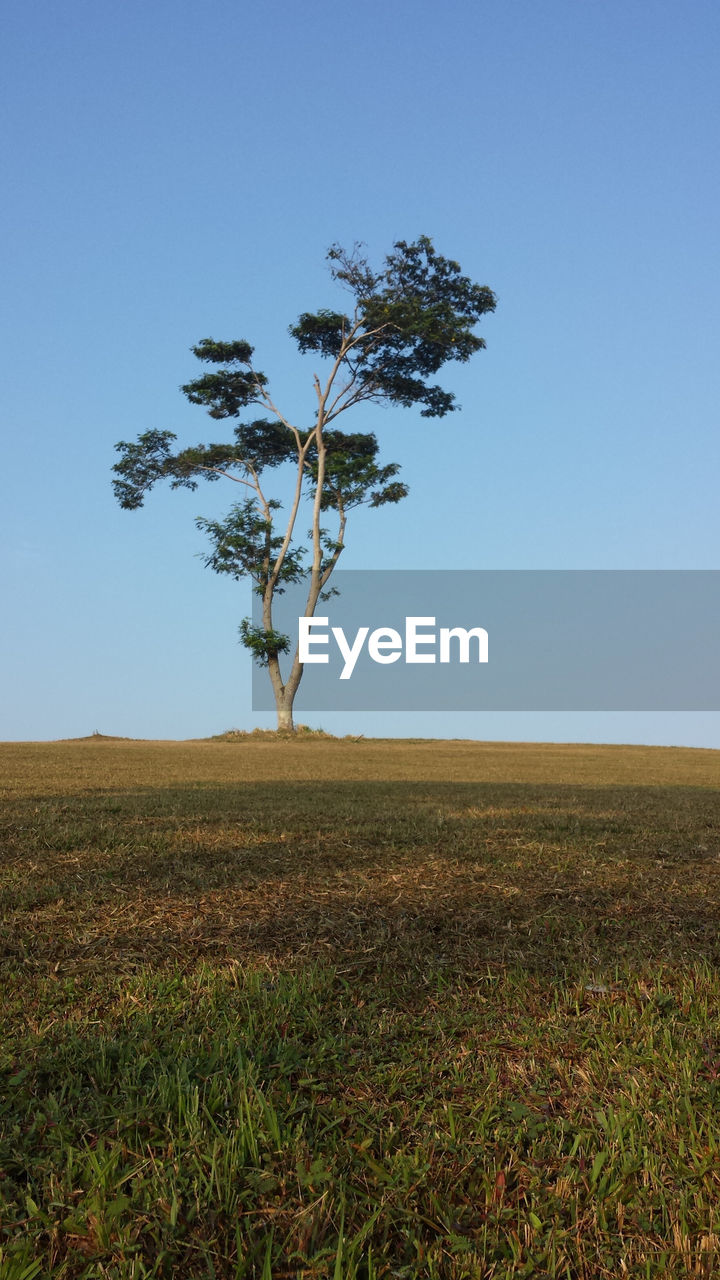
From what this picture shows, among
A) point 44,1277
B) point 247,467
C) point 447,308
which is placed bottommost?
point 44,1277

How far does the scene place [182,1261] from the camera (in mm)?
1897

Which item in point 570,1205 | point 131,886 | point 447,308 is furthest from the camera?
point 447,308

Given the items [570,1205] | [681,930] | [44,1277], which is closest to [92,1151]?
[44,1277]

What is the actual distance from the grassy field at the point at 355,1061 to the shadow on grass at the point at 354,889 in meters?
0.02

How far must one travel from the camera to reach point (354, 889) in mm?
4695

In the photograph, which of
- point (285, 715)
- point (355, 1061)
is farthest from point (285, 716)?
point (355, 1061)

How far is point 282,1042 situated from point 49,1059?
0.74 metres

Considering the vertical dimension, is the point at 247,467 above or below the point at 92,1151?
above

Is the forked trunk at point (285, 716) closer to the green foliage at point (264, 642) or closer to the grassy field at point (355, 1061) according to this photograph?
the green foliage at point (264, 642)

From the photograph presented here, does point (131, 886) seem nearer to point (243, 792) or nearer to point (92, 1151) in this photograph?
point (92, 1151)

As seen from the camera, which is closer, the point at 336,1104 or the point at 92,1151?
the point at 92,1151

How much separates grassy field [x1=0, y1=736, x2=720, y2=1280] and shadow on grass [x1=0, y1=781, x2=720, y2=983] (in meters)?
0.02

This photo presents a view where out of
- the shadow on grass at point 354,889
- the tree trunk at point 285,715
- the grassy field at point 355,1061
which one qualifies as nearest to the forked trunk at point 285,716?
the tree trunk at point 285,715

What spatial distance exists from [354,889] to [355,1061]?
197 cm
